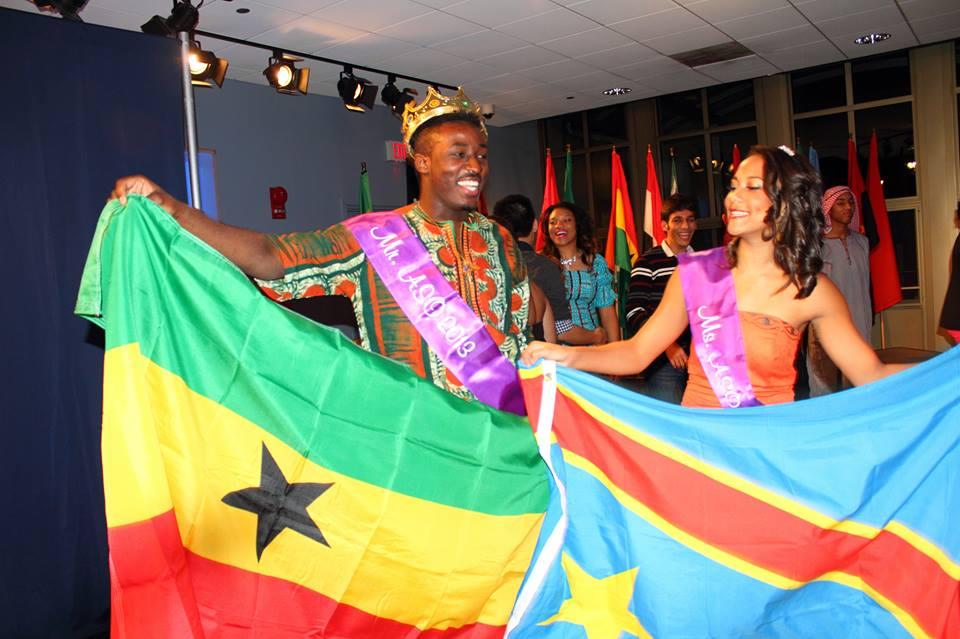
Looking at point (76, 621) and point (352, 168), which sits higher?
point (352, 168)

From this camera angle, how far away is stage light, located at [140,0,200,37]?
5.06 metres

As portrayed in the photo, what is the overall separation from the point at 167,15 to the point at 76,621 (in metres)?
4.50

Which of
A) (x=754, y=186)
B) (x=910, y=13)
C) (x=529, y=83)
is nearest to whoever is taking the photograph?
(x=754, y=186)

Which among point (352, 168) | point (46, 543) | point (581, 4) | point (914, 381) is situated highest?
point (581, 4)

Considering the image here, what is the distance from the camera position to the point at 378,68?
293 inches

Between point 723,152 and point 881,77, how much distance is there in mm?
1800

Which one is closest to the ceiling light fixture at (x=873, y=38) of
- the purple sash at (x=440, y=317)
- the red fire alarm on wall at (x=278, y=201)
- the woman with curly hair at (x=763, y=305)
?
the red fire alarm on wall at (x=278, y=201)

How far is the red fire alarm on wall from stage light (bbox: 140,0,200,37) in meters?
2.44

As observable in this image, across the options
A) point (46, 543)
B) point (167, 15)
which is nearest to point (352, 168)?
point (167, 15)

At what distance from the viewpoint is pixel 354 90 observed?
7.21 m

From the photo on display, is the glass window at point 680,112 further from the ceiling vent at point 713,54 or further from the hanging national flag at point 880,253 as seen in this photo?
the hanging national flag at point 880,253

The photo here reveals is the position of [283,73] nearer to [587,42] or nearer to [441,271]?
[587,42]

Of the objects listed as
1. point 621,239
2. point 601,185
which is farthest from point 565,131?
Answer: point 621,239

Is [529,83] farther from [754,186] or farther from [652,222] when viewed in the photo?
[754,186]
